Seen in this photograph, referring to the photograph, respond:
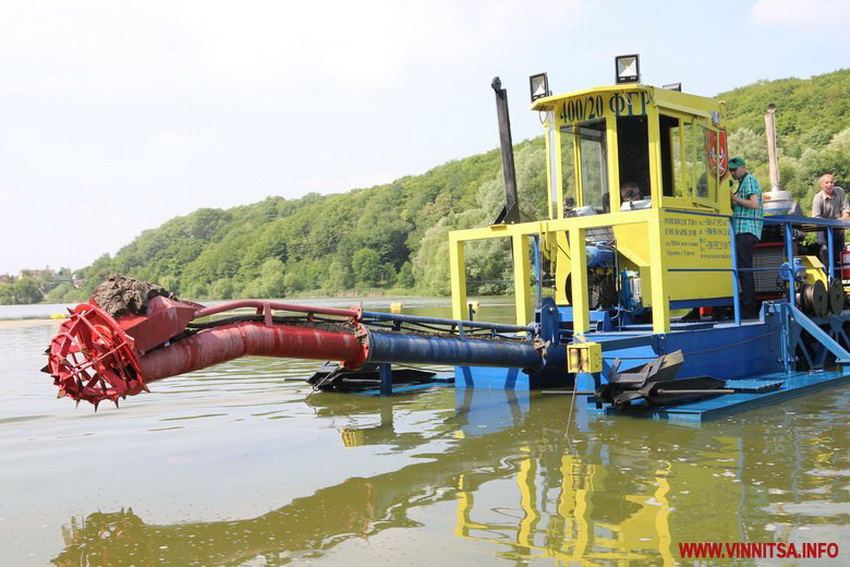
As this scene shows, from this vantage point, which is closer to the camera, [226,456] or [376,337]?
[226,456]

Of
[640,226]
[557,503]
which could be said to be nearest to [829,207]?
[640,226]

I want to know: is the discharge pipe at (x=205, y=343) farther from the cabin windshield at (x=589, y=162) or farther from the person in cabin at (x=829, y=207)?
the person in cabin at (x=829, y=207)

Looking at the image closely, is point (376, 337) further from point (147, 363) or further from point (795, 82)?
point (795, 82)

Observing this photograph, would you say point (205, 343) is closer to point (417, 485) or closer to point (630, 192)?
point (417, 485)

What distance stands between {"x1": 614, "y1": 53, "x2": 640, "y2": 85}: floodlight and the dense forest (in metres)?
36.6

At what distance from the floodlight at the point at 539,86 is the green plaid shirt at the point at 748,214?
280 cm

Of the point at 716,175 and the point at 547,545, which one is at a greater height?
the point at 716,175

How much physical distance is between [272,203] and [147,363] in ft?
521

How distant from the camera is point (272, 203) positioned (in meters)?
162

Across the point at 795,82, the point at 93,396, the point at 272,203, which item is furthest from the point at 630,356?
the point at 272,203

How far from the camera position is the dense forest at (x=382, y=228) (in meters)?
53.8

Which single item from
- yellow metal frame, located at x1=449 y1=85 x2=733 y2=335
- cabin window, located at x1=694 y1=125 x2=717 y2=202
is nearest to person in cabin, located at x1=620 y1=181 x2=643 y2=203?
yellow metal frame, located at x1=449 y1=85 x2=733 y2=335

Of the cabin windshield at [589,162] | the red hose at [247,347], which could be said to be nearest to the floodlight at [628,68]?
the cabin windshield at [589,162]

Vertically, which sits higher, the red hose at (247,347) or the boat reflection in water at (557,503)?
the red hose at (247,347)
